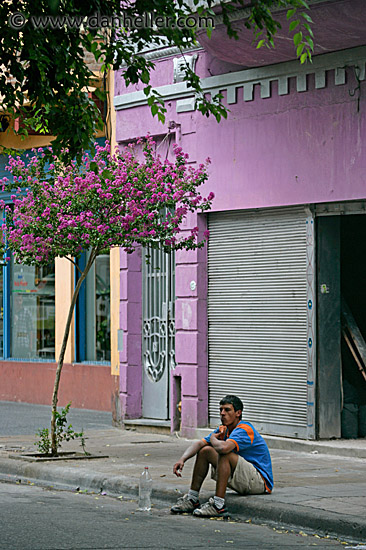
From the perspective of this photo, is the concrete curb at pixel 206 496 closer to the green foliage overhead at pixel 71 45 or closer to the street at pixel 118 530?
the street at pixel 118 530

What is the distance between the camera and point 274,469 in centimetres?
1152

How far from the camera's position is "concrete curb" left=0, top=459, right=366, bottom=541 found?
8.37m

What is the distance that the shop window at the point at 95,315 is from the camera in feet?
61.6

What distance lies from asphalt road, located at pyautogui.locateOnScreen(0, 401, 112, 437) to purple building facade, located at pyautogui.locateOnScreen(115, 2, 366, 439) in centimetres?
114

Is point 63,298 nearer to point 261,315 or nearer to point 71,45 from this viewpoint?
point 261,315

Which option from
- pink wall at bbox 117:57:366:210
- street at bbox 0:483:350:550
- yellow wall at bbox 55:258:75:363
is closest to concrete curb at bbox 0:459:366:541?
street at bbox 0:483:350:550

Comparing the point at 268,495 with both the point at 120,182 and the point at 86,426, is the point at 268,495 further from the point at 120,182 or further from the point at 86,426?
the point at 86,426

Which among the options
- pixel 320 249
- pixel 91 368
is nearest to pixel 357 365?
pixel 320 249

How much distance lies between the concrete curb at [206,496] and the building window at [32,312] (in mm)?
7572

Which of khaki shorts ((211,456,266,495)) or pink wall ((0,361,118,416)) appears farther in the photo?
pink wall ((0,361,118,416))

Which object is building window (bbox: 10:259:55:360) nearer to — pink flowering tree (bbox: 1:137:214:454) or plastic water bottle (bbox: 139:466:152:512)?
pink flowering tree (bbox: 1:137:214:454)

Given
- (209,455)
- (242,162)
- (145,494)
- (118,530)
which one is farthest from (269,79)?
(118,530)

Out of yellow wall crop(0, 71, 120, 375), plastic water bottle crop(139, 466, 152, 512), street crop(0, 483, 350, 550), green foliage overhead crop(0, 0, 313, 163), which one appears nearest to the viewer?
street crop(0, 483, 350, 550)

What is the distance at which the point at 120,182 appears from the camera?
40.4 feet
